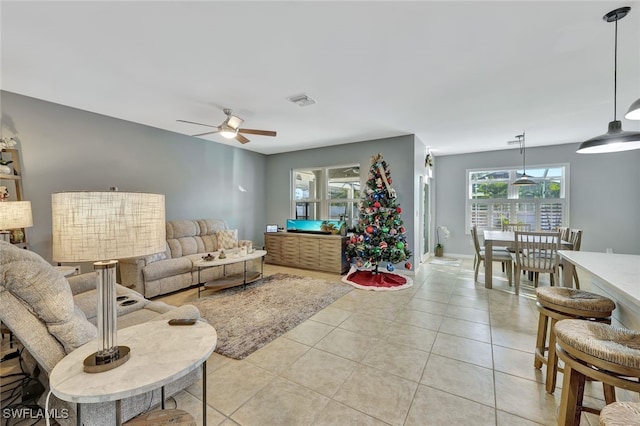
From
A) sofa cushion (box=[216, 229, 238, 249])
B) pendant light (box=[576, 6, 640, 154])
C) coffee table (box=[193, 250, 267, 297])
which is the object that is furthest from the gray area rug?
pendant light (box=[576, 6, 640, 154])

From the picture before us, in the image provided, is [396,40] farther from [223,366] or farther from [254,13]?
[223,366]

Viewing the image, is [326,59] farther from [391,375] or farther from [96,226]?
[391,375]

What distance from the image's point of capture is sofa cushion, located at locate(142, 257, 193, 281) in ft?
11.9

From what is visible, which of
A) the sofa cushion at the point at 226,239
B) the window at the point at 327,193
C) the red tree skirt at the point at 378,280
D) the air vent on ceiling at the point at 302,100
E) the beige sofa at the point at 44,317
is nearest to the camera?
the beige sofa at the point at 44,317

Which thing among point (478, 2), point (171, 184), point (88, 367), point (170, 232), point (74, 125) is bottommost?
point (88, 367)

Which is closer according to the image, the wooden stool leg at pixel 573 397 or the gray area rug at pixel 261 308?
the wooden stool leg at pixel 573 397

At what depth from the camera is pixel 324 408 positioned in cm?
174

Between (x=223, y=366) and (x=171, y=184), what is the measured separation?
3703mm

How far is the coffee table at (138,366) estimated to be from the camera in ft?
3.32

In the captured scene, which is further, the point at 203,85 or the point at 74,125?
the point at 74,125

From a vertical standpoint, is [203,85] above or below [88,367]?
above

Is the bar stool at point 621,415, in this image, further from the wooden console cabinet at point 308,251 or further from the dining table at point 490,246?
the wooden console cabinet at point 308,251

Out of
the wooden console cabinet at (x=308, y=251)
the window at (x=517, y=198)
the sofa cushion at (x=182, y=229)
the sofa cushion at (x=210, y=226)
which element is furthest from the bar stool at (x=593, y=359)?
the window at (x=517, y=198)

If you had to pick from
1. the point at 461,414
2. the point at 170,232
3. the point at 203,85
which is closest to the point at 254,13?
the point at 203,85
